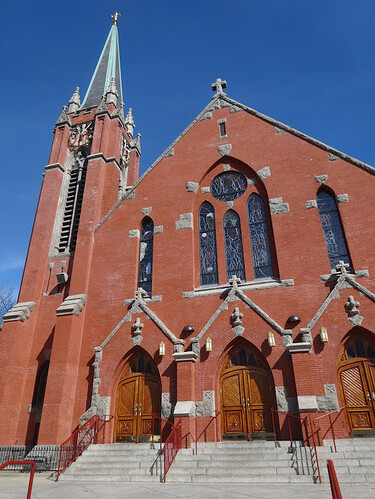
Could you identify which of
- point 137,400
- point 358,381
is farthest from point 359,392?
point 137,400

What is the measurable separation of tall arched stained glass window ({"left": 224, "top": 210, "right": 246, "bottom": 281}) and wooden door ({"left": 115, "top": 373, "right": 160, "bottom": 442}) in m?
4.59

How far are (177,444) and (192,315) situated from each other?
4.08 meters

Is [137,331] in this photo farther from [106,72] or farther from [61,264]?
[106,72]

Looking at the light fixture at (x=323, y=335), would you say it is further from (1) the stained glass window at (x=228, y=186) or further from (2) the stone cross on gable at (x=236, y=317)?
(1) the stained glass window at (x=228, y=186)

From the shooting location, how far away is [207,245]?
48.3 ft

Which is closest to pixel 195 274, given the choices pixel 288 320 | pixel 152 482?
pixel 288 320

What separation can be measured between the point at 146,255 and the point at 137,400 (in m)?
5.40

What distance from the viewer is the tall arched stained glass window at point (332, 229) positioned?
12.8 metres

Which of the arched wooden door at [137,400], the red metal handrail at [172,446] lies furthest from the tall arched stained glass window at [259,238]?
the red metal handrail at [172,446]

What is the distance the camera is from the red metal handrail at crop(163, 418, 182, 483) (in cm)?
916

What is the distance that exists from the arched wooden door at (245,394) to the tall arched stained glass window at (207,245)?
2914mm

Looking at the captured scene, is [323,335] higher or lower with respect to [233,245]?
lower

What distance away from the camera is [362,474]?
8.16 meters

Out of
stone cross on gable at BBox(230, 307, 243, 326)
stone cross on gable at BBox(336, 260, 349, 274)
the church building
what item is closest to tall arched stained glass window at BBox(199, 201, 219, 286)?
the church building
